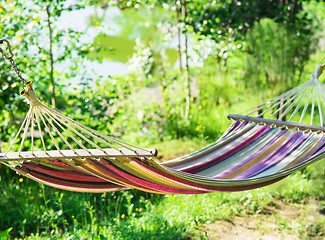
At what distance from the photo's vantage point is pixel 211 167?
2033 mm

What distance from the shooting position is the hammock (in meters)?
1.52

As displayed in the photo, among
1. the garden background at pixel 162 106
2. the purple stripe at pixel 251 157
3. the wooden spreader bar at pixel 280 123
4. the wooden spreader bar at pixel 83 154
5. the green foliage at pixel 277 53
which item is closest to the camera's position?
the wooden spreader bar at pixel 83 154

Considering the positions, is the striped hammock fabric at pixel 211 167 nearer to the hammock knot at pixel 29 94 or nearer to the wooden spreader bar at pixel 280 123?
the wooden spreader bar at pixel 280 123

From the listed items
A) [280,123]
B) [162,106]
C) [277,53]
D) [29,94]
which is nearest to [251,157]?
[280,123]

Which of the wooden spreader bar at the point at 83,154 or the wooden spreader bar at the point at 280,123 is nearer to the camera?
the wooden spreader bar at the point at 83,154

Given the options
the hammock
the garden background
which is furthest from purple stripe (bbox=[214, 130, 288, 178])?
the garden background

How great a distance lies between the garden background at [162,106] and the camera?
2.41 meters

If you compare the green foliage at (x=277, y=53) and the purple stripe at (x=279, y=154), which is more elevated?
the green foliage at (x=277, y=53)

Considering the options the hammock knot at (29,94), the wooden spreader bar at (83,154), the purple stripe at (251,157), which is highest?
the hammock knot at (29,94)

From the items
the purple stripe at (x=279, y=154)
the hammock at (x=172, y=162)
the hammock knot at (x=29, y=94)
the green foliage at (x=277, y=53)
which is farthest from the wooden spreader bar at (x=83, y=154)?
the green foliage at (x=277, y=53)

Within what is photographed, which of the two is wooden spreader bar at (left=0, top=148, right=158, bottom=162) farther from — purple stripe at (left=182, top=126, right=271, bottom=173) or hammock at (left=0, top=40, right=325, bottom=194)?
purple stripe at (left=182, top=126, right=271, bottom=173)

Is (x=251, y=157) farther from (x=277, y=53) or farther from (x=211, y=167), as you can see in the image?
(x=277, y=53)

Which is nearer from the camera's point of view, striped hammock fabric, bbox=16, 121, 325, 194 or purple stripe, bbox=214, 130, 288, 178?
striped hammock fabric, bbox=16, 121, 325, 194

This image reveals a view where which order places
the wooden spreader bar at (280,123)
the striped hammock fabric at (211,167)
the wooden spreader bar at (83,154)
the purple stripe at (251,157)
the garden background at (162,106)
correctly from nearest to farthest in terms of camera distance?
the wooden spreader bar at (83,154)
the striped hammock fabric at (211,167)
the purple stripe at (251,157)
the wooden spreader bar at (280,123)
the garden background at (162,106)
